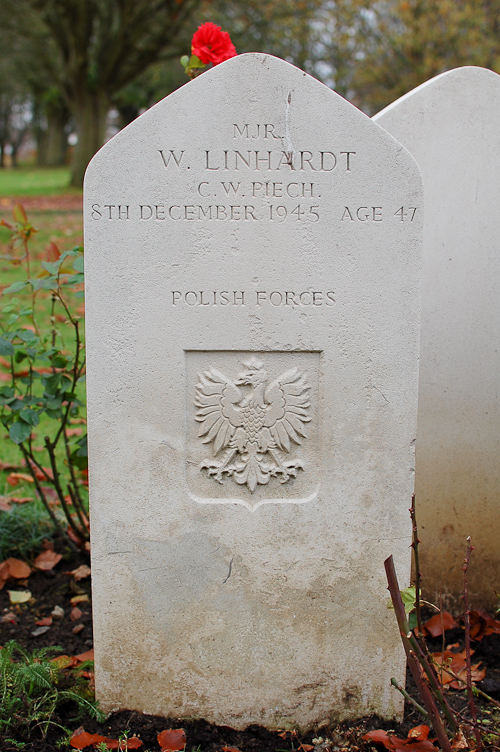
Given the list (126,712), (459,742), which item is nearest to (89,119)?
(126,712)

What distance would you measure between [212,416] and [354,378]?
1.59 feet

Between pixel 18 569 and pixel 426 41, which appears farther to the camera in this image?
pixel 426 41

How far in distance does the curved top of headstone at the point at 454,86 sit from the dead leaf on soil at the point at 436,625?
2.13m

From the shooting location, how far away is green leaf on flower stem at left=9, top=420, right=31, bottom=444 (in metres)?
2.74

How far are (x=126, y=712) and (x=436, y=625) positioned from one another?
1.34 metres

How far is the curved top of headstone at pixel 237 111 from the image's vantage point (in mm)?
1996

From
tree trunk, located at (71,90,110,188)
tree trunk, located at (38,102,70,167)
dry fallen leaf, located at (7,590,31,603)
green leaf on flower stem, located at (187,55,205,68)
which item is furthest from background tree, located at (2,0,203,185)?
tree trunk, located at (38,102,70,167)

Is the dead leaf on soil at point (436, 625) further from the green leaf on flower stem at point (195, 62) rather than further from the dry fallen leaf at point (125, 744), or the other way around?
the green leaf on flower stem at point (195, 62)

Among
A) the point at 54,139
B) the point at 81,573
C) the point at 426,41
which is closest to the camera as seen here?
the point at 81,573

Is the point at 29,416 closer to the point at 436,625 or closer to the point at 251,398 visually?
the point at 251,398

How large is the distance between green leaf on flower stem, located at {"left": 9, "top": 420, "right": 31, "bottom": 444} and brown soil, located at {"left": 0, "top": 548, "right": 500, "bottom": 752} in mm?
760

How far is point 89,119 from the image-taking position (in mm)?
17969

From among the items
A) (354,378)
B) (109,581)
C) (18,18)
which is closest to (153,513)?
(109,581)

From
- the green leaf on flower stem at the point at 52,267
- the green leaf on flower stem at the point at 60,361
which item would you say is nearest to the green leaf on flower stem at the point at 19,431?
the green leaf on flower stem at the point at 60,361
